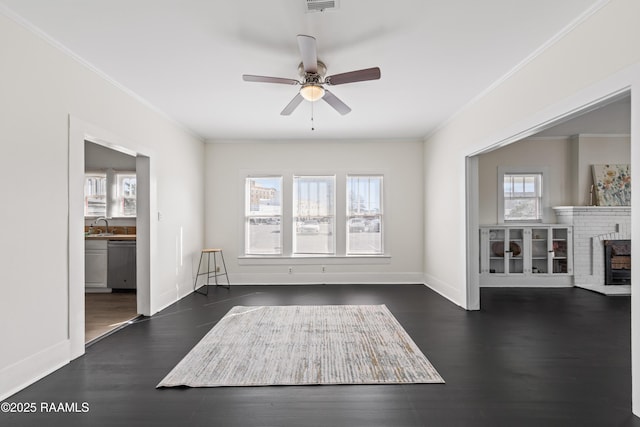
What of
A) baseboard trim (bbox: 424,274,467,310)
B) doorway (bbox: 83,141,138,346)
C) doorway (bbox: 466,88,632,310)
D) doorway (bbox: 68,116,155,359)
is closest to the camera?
doorway (bbox: 68,116,155,359)

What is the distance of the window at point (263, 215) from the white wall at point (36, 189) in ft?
10.0

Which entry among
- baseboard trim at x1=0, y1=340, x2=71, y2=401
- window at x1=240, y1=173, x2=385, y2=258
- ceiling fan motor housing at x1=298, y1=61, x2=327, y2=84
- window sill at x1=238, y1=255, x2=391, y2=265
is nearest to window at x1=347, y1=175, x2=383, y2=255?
window at x1=240, y1=173, x2=385, y2=258

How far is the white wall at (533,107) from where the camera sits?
2.15 meters

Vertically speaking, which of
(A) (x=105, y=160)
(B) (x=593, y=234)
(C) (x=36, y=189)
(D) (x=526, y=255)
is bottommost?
(D) (x=526, y=255)

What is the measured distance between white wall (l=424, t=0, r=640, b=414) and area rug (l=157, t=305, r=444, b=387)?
154 cm

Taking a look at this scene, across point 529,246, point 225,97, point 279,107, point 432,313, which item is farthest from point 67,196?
point 529,246

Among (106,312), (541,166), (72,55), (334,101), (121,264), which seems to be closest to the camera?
(72,55)

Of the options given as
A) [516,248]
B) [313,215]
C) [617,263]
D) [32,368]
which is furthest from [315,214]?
[617,263]

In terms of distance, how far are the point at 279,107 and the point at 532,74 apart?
2.90m

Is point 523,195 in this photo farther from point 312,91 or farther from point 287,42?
point 287,42

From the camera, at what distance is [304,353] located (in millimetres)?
3139

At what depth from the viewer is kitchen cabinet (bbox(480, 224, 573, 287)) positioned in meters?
6.09

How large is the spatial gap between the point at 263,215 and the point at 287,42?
401 centimetres

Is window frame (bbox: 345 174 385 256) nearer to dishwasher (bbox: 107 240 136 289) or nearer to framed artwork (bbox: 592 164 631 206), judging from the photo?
dishwasher (bbox: 107 240 136 289)
